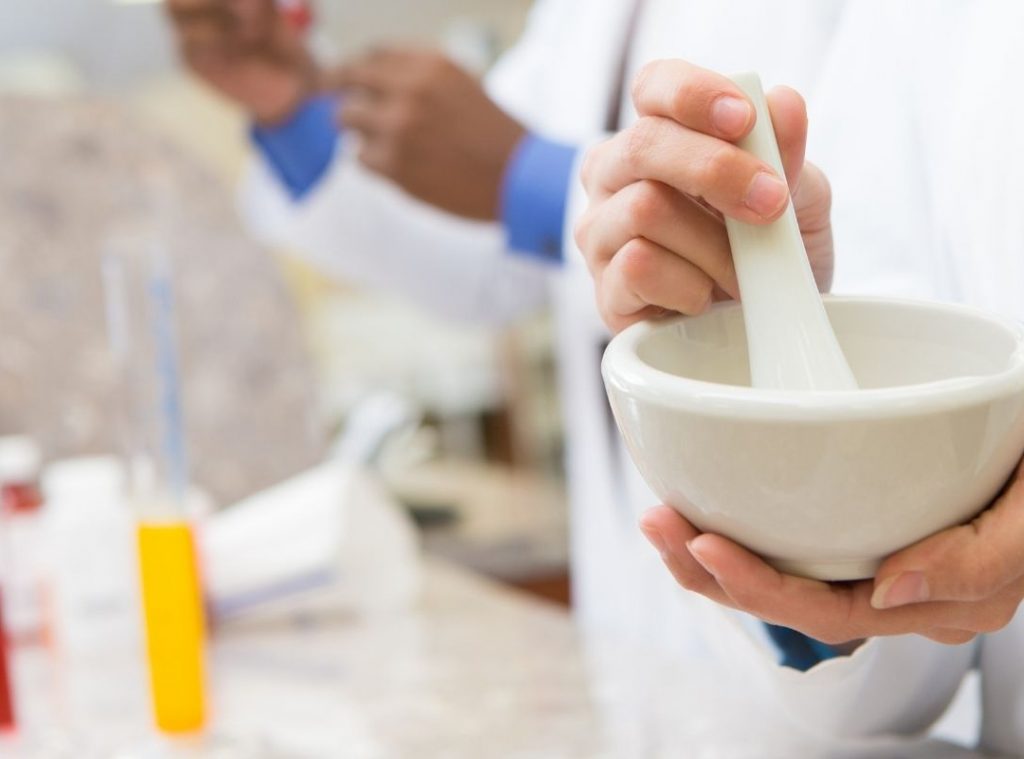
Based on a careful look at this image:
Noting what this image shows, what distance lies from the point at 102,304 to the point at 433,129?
515mm

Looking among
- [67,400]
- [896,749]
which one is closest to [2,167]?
[67,400]

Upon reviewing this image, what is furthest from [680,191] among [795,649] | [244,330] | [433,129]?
[244,330]

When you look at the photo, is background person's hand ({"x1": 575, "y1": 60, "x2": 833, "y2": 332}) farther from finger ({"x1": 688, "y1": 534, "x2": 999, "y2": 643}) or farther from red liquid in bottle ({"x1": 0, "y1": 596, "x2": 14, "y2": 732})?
red liquid in bottle ({"x1": 0, "y1": 596, "x2": 14, "y2": 732})

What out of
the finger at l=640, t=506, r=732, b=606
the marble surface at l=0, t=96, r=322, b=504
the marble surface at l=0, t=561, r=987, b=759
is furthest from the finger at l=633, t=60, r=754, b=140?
the marble surface at l=0, t=96, r=322, b=504

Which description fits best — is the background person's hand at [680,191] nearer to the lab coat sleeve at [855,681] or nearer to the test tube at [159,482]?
the lab coat sleeve at [855,681]

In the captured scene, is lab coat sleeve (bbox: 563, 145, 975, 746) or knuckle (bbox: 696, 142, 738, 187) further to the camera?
lab coat sleeve (bbox: 563, 145, 975, 746)

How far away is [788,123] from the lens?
48 cm

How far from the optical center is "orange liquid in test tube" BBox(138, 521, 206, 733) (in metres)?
0.82

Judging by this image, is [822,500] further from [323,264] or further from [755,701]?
[323,264]

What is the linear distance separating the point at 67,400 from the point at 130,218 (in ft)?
0.80

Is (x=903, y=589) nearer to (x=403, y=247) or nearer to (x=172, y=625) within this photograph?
(x=172, y=625)

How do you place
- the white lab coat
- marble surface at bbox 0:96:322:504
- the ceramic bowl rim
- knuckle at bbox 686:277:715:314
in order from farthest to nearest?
marble surface at bbox 0:96:322:504
the white lab coat
knuckle at bbox 686:277:715:314
the ceramic bowl rim

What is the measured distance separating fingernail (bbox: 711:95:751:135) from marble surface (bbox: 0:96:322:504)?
1.03 meters

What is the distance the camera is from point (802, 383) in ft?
1.58
